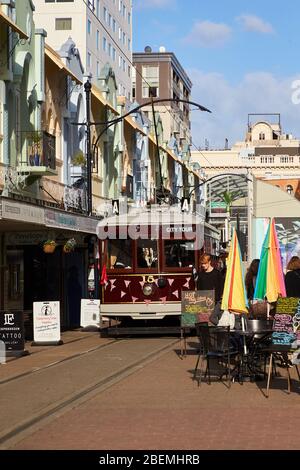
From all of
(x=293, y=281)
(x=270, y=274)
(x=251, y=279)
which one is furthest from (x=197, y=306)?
(x=270, y=274)

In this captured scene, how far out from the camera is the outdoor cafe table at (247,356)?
1307cm

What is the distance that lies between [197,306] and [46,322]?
14.5 ft

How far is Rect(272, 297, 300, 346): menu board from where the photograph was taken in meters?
11.6

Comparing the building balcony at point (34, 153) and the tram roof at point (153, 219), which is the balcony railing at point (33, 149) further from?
the tram roof at point (153, 219)

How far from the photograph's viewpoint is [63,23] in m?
67.6

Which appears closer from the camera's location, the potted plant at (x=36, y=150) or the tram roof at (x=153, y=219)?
the tram roof at (x=153, y=219)

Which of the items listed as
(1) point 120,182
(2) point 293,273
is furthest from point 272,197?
(2) point 293,273

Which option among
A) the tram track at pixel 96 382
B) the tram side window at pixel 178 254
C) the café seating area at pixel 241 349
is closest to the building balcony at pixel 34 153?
the tram side window at pixel 178 254

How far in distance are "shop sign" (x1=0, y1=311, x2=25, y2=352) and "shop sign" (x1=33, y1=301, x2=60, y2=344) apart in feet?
6.10

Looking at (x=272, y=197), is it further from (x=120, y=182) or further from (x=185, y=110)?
(x=120, y=182)

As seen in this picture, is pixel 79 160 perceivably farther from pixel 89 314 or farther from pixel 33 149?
pixel 89 314

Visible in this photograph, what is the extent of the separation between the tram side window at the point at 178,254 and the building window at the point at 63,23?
48360 mm

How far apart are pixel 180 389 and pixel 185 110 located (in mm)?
95641
